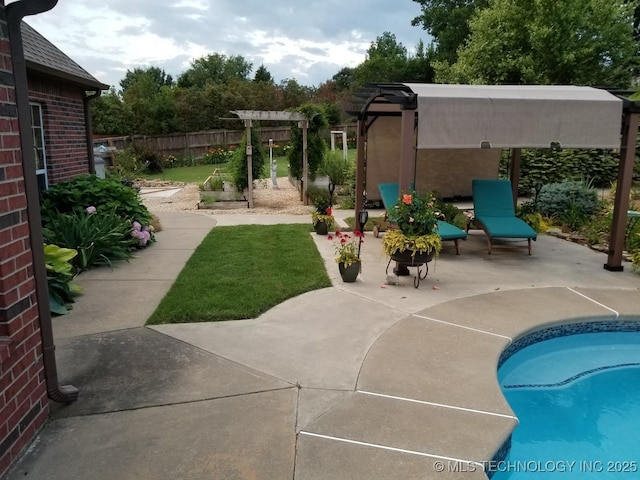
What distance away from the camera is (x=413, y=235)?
5.73m

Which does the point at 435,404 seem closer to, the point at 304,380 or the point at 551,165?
the point at 304,380

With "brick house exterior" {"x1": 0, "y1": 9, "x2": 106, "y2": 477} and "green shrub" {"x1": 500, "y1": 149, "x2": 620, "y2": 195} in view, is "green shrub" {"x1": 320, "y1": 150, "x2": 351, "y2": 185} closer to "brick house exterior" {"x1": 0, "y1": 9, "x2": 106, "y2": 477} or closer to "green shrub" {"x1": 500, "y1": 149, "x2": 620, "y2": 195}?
"green shrub" {"x1": 500, "y1": 149, "x2": 620, "y2": 195}

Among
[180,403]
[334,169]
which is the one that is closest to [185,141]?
[334,169]

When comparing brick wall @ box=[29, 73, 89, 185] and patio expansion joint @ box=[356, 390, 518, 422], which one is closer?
patio expansion joint @ box=[356, 390, 518, 422]

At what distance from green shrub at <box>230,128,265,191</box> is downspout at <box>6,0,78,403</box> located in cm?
965

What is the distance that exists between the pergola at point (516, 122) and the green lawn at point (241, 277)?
184 cm

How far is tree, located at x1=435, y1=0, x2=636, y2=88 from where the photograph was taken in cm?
1567

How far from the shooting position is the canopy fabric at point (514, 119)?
18.9 ft

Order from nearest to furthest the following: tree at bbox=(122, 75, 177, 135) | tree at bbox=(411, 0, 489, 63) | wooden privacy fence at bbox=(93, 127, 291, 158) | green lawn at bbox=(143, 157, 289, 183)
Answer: green lawn at bbox=(143, 157, 289, 183) → wooden privacy fence at bbox=(93, 127, 291, 158) → tree at bbox=(122, 75, 177, 135) → tree at bbox=(411, 0, 489, 63)

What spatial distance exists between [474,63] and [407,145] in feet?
44.8

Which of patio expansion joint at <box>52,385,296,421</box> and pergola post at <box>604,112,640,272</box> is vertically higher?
pergola post at <box>604,112,640,272</box>

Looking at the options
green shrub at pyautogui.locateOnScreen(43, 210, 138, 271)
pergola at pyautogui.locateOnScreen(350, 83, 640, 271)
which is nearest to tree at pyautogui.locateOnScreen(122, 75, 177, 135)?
green shrub at pyautogui.locateOnScreen(43, 210, 138, 271)

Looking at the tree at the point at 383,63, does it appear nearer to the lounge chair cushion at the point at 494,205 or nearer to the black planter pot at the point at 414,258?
the lounge chair cushion at the point at 494,205

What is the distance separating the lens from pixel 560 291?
18.7 ft
